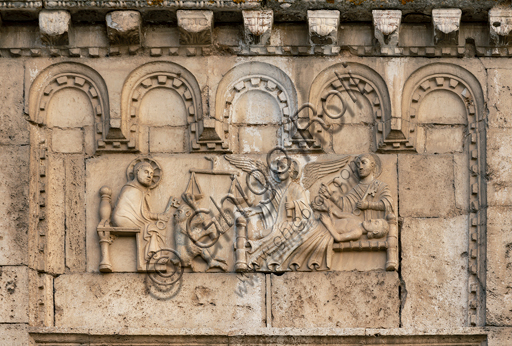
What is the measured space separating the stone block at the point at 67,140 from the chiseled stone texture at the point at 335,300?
7.33 ft

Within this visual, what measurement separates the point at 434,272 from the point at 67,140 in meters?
3.65

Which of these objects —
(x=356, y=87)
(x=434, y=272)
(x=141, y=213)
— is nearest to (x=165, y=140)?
(x=141, y=213)

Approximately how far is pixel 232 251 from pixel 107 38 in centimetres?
237

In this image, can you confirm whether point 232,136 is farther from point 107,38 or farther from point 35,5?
point 35,5

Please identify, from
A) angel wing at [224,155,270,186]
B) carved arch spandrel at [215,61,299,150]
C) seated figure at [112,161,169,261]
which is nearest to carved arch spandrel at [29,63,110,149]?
seated figure at [112,161,169,261]

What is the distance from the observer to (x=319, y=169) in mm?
9406

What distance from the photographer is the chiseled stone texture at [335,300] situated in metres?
9.06

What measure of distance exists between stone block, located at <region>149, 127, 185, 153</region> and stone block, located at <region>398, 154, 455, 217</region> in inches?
82.2

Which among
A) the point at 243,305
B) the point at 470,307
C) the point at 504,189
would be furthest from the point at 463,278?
the point at 243,305

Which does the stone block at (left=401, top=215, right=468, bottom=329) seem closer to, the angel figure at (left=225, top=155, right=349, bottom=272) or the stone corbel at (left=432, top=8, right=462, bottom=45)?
the angel figure at (left=225, top=155, right=349, bottom=272)

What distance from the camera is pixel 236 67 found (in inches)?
376

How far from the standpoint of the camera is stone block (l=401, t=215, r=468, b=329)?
29.8 feet

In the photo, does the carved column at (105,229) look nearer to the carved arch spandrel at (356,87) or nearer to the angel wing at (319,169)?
the angel wing at (319,169)

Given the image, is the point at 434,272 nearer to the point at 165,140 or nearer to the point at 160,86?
the point at 165,140
